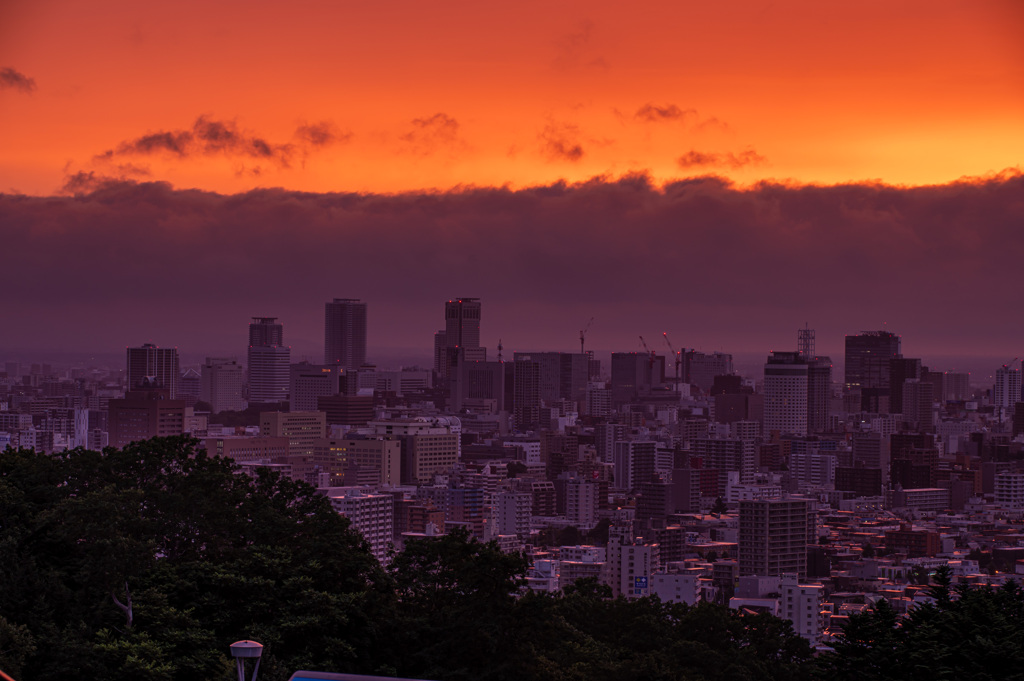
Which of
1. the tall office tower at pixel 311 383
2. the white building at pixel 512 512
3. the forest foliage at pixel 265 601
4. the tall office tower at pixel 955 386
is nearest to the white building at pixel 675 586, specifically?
the white building at pixel 512 512

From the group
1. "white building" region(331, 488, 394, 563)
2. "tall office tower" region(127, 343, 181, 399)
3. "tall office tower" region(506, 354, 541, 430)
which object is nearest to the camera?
"white building" region(331, 488, 394, 563)

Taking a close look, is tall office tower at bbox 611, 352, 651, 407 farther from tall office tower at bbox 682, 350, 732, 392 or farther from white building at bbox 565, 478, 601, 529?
white building at bbox 565, 478, 601, 529

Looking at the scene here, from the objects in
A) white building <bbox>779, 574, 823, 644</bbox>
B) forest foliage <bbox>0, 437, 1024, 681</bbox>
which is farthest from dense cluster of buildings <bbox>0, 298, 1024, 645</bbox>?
forest foliage <bbox>0, 437, 1024, 681</bbox>

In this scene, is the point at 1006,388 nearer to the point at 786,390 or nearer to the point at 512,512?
the point at 786,390

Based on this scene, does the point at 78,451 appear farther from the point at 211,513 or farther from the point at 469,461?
the point at 469,461

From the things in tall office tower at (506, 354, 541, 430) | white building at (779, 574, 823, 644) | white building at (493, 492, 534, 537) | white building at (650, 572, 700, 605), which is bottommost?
white building at (493, 492, 534, 537)

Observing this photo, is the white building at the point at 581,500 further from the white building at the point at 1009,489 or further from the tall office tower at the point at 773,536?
the white building at the point at 1009,489

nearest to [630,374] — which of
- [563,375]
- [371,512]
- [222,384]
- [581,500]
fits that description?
[563,375]
